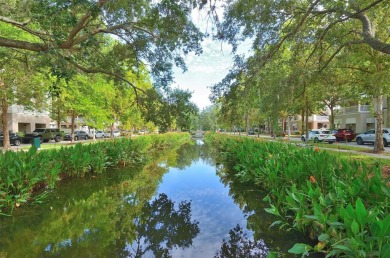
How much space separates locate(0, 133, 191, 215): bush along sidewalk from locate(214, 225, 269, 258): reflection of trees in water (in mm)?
5210

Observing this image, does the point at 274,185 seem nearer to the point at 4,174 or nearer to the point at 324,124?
the point at 4,174

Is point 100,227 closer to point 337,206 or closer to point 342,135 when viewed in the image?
point 337,206

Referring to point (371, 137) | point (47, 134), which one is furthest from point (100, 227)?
point (47, 134)

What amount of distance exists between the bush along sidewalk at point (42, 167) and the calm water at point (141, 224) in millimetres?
424

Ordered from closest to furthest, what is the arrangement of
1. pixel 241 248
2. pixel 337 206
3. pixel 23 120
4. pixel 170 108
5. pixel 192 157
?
pixel 337 206
pixel 241 248
pixel 170 108
pixel 192 157
pixel 23 120

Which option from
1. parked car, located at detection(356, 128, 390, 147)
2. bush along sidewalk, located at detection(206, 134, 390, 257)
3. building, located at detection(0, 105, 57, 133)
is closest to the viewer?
bush along sidewalk, located at detection(206, 134, 390, 257)

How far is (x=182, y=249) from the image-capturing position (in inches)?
207

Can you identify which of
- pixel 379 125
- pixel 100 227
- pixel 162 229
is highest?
pixel 379 125

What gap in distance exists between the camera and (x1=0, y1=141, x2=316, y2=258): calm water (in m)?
5.11

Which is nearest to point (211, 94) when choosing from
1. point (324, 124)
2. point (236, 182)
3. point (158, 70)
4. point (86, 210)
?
point (158, 70)

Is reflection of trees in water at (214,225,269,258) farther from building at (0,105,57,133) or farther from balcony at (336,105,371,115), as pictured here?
balcony at (336,105,371,115)

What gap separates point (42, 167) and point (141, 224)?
12.6 feet

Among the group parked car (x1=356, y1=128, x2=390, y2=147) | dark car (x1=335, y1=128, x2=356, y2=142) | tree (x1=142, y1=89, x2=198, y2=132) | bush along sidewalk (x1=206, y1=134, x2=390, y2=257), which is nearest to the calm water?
bush along sidewalk (x1=206, y1=134, x2=390, y2=257)

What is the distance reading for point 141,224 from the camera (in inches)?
256
